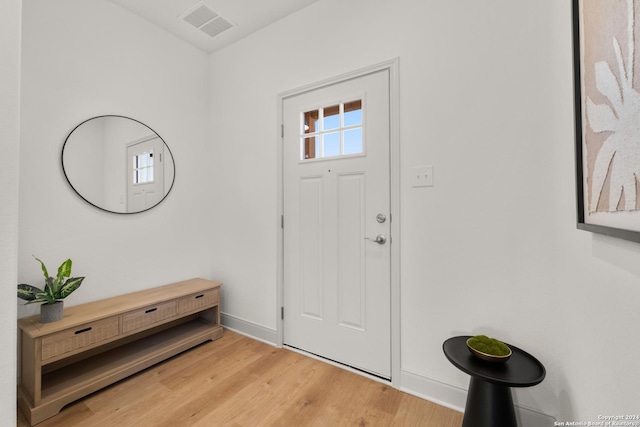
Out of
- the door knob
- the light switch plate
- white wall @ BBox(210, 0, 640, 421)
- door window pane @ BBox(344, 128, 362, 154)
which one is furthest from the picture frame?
door window pane @ BBox(344, 128, 362, 154)

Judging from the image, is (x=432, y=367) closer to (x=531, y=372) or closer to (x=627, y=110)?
(x=531, y=372)

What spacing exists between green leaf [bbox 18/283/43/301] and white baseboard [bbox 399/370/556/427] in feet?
7.55

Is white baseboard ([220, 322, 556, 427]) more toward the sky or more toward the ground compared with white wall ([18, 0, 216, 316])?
more toward the ground

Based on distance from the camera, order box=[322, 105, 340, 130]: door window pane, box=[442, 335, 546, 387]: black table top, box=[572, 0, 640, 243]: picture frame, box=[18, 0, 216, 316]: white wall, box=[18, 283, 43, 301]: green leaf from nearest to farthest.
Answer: box=[572, 0, 640, 243]: picture frame
box=[442, 335, 546, 387]: black table top
box=[18, 283, 43, 301]: green leaf
box=[18, 0, 216, 316]: white wall
box=[322, 105, 340, 130]: door window pane

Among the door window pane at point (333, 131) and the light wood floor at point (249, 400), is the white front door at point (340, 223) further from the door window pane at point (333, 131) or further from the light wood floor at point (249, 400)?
the light wood floor at point (249, 400)

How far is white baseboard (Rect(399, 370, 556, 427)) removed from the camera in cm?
139

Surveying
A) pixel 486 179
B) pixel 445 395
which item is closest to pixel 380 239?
pixel 486 179

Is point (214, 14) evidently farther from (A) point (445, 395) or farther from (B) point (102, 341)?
(A) point (445, 395)

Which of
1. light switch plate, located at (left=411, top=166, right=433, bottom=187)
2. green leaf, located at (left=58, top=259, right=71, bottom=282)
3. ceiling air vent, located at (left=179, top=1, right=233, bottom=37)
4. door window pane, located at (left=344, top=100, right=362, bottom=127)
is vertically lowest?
green leaf, located at (left=58, top=259, right=71, bottom=282)

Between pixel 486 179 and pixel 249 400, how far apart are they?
191 cm

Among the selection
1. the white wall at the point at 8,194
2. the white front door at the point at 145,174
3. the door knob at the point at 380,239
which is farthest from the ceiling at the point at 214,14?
the door knob at the point at 380,239

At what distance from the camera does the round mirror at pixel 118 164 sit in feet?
6.64

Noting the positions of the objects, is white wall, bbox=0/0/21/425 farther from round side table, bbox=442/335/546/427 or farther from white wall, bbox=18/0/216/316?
round side table, bbox=442/335/546/427

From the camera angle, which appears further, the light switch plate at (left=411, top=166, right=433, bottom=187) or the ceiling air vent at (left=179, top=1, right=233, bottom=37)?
the ceiling air vent at (left=179, top=1, right=233, bottom=37)
